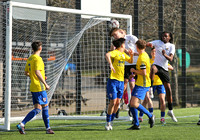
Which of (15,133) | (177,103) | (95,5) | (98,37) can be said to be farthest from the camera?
(177,103)

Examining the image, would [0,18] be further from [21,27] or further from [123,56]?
[123,56]

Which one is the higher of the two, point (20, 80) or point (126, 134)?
point (20, 80)

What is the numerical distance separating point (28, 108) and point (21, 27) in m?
2.10

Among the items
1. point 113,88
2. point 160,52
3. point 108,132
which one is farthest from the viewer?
point 160,52

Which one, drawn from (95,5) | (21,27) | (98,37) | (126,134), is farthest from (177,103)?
(126,134)

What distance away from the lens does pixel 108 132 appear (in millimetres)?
7266

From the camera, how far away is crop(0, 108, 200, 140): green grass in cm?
669

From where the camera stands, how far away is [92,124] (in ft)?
28.8

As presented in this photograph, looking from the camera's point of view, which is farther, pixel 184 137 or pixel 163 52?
pixel 163 52

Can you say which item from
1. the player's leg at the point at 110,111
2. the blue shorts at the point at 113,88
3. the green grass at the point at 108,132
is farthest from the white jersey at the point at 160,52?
the player's leg at the point at 110,111

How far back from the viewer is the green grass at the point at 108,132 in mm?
6691

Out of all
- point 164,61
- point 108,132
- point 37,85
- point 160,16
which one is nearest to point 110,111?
point 108,132

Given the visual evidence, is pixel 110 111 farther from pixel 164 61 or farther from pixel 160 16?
pixel 160 16

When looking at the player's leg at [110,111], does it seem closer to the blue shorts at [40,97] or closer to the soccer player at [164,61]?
the blue shorts at [40,97]
